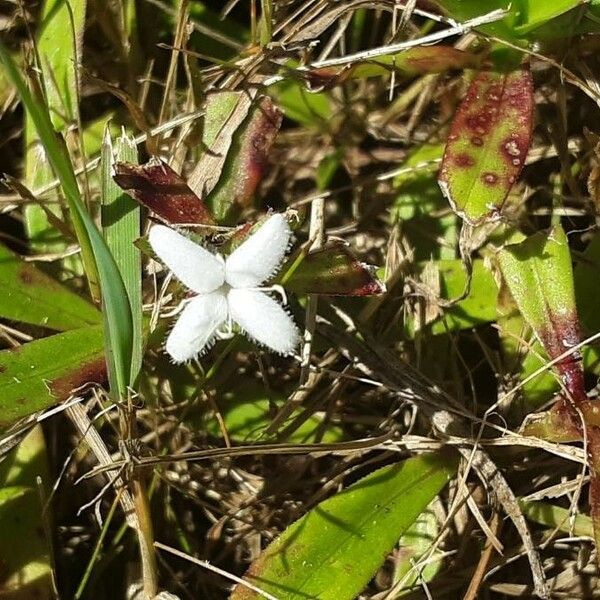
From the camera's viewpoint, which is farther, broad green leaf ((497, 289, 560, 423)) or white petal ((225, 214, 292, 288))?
broad green leaf ((497, 289, 560, 423))

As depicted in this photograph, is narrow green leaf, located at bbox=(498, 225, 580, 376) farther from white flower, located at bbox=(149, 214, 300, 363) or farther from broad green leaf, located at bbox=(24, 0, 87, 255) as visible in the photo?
broad green leaf, located at bbox=(24, 0, 87, 255)

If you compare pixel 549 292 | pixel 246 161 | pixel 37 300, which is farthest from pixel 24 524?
pixel 549 292

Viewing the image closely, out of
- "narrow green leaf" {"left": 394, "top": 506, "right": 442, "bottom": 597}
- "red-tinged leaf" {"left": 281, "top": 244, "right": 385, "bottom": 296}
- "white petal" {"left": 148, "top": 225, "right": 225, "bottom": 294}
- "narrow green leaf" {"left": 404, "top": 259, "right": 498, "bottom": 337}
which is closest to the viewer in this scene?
"white petal" {"left": 148, "top": 225, "right": 225, "bottom": 294}

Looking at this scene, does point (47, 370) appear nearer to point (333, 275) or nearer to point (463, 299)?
point (333, 275)

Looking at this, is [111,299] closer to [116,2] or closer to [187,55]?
[187,55]

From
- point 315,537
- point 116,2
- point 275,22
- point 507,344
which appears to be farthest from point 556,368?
point 116,2

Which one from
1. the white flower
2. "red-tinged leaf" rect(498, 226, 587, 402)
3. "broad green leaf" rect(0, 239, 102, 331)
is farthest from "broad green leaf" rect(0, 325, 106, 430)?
"red-tinged leaf" rect(498, 226, 587, 402)
